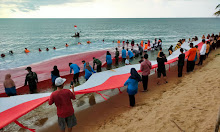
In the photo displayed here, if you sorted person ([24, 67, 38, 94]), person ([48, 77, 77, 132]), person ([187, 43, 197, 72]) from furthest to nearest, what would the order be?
person ([24, 67, 38, 94]) < person ([187, 43, 197, 72]) < person ([48, 77, 77, 132])

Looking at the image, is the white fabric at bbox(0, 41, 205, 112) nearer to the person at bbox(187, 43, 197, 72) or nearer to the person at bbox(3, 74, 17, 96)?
the person at bbox(3, 74, 17, 96)

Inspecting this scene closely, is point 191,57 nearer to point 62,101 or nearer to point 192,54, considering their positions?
point 192,54

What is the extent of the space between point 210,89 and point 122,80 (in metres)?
3.41

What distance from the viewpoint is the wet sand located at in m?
4.09

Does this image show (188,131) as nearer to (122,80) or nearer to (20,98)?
(122,80)

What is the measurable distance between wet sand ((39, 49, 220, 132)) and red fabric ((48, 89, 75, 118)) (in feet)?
5.36

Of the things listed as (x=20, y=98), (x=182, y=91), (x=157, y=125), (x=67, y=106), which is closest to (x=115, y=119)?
(x=157, y=125)

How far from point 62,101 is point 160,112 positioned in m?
3.04

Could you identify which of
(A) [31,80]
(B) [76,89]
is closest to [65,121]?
(B) [76,89]

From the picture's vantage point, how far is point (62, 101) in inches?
141

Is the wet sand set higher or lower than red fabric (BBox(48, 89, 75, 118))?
lower

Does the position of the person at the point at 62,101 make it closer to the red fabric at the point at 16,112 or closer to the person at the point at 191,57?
the red fabric at the point at 16,112

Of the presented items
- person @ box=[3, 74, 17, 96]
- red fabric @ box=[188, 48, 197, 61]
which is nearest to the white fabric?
person @ box=[3, 74, 17, 96]

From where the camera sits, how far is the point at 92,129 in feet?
16.4
